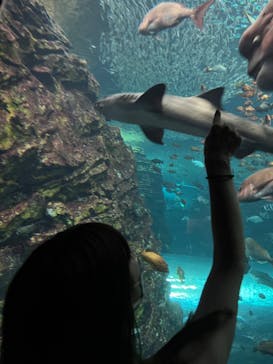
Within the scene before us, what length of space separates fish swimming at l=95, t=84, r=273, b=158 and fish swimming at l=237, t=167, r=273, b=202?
1.45 meters

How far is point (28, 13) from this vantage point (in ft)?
31.1

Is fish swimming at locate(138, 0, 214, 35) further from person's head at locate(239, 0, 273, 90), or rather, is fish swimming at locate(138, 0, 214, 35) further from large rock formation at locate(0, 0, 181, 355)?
person's head at locate(239, 0, 273, 90)

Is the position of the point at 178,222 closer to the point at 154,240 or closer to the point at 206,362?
the point at 154,240

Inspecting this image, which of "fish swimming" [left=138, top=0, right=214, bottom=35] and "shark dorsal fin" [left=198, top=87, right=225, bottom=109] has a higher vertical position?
"fish swimming" [left=138, top=0, right=214, bottom=35]

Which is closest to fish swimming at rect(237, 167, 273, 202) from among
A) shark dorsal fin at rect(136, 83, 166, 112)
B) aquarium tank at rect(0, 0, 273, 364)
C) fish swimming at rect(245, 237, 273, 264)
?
aquarium tank at rect(0, 0, 273, 364)

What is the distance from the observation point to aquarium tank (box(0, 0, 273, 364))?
7.73 m

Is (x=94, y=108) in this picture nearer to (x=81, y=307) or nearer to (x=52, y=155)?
(x=52, y=155)

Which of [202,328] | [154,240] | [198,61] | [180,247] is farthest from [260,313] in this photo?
[202,328]

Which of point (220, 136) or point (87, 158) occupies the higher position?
point (87, 158)

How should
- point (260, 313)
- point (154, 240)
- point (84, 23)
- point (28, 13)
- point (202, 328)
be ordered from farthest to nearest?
point (260, 313), point (84, 23), point (154, 240), point (28, 13), point (202, 328)

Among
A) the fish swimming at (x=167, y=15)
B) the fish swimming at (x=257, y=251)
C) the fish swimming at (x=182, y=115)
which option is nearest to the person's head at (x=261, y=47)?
the fish swimming at (x=182, y=115)

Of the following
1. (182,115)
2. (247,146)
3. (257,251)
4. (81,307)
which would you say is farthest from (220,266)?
(257,251)

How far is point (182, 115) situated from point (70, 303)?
10.5ft

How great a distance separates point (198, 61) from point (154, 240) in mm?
7404
